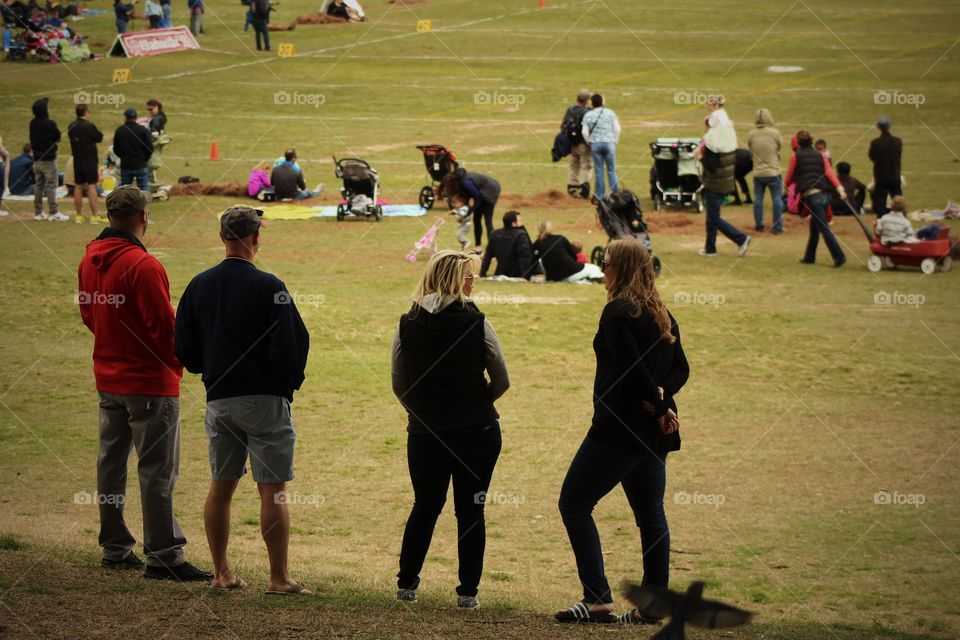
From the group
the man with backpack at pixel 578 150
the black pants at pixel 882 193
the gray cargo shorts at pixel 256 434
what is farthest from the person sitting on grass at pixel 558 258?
the gray cargo shorts at pixel 256 434

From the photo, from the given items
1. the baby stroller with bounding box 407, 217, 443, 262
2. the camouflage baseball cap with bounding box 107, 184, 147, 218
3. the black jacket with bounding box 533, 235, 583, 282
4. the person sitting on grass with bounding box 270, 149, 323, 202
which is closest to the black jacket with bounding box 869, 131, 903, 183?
the black jacket with bounding box 533, 235, 583, 282

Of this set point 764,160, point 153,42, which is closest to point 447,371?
point 764,160

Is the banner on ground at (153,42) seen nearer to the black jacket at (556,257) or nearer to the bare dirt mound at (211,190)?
the bare dirt mound at (211,190)

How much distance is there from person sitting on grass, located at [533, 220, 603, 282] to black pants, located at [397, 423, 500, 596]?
10656mm

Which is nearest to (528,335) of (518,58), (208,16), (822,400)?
(822,400)

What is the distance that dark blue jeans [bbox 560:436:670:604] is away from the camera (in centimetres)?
657

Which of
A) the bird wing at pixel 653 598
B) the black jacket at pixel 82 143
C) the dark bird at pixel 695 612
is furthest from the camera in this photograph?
the black jacket at pixel 82 143

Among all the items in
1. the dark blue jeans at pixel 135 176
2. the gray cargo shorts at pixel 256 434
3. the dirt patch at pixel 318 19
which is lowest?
the gray cargo shorts at pixel 256 434

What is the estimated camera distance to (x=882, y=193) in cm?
2236

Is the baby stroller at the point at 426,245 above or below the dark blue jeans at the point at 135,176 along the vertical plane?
below

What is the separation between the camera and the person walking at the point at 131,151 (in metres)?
21.3

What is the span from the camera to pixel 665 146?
74.9 feet

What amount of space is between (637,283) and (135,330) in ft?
9.09

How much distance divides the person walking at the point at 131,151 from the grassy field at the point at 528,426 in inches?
32.9
